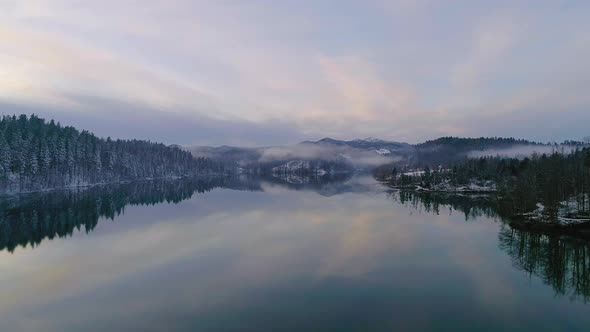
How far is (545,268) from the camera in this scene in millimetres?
35812

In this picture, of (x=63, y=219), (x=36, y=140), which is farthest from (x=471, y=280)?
(x=36, y=140)

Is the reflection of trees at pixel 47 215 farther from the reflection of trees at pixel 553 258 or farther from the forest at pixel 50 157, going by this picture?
the reflection of trees at pixel 553 258

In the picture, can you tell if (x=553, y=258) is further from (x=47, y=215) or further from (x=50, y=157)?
(x=50, y=157)

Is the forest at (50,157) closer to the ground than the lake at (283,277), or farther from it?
farther from it

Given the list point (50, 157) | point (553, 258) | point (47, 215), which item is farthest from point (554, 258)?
point (50, 157)

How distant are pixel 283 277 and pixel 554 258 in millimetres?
32683

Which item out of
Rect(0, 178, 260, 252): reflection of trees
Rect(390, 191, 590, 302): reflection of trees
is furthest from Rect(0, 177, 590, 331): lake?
Rect(0, 178, 260, 252): reflection of trees

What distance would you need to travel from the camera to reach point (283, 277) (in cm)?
3136

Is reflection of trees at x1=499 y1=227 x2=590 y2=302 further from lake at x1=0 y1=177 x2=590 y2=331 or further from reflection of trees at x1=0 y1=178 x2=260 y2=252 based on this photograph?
reflection of trees at x1=0 y1=178 x2=260 y2=252

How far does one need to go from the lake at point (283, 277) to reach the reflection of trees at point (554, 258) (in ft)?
0.70

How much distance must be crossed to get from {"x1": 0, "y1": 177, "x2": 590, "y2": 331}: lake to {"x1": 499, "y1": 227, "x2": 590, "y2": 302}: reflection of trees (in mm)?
212

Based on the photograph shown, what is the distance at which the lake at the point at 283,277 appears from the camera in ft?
74.5

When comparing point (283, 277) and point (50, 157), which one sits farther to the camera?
point (50, 157)

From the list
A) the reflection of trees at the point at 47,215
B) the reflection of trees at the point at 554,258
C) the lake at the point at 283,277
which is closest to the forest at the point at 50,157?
the reflection of trees at the point at 47,215
